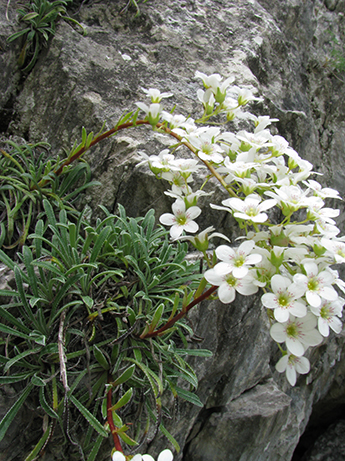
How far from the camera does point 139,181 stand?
1.98m

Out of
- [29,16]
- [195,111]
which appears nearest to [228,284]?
[195,111]

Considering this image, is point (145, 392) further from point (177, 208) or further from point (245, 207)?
point (245, 207)

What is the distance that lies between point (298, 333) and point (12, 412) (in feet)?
3.65

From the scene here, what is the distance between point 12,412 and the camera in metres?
1.30

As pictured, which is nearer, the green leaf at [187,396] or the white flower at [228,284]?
the white flower at [228,284]

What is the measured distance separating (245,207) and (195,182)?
3.36 feet

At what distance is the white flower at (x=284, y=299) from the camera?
0.85m

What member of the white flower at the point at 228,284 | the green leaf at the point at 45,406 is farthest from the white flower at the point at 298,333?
the green leaf at the point at 45,406

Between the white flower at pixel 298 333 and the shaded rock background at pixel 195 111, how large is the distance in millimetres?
900

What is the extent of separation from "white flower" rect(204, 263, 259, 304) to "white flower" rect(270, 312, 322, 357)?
4.7 inches

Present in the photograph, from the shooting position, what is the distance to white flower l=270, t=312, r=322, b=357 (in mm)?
892

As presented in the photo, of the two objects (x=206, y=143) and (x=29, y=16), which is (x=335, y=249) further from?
(x=29, y=16)

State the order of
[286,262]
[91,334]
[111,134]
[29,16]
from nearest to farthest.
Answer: [286,262] < [91,334] < [111,134] < [29,16]

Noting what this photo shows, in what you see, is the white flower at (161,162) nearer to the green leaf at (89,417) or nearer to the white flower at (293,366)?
the white flower at (293,366)
